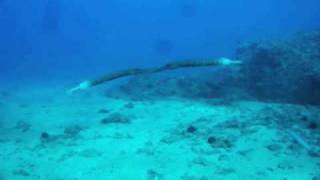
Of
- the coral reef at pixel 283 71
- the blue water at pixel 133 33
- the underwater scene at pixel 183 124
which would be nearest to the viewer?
the underwater scene at pixel 183 124

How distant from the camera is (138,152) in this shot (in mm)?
10281

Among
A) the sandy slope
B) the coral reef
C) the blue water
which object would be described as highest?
the blue water

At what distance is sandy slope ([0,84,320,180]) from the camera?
8.97 meters

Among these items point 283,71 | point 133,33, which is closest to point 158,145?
point 283,71

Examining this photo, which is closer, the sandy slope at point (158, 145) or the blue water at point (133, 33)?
the sandy slope at point (158, 145)

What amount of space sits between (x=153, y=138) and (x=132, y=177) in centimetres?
271

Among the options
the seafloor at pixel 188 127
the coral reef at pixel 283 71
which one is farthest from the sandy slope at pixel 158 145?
the coral reef at pixel 283 71

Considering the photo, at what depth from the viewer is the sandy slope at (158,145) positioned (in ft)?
29.4

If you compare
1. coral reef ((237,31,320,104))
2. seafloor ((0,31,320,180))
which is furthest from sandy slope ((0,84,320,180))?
coral reef ((237,31,320,104))

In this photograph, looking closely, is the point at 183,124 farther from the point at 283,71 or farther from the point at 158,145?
the point at 283,71

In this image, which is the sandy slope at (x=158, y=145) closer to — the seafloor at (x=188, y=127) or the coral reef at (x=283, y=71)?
the seafloor at (x=188, y=127)

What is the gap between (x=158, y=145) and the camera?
10.8 metres

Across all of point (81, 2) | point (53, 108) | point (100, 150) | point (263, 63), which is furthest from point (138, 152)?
point (81, 2)

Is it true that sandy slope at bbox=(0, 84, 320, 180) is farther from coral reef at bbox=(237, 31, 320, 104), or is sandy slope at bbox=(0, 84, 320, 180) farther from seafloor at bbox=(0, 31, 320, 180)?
coral reef at bbox=(237, 31, 320, 104)
